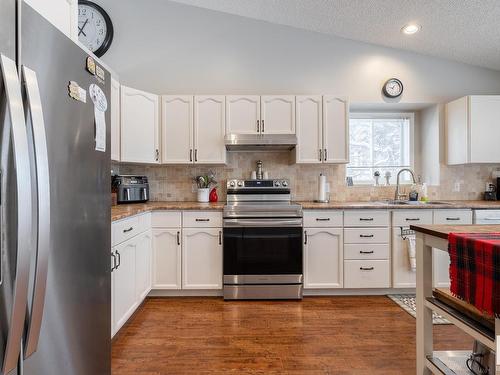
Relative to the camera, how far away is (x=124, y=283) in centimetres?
212

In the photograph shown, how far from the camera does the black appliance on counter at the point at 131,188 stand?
2840 mm

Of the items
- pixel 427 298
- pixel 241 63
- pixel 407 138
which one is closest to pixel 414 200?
pixel 407 138

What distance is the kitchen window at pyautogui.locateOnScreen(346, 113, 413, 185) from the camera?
11.9 ft

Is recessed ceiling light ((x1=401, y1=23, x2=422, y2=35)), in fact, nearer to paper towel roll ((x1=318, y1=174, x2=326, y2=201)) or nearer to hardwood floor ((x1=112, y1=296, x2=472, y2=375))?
paper towel roll ((x1=318, y1=174, x2=326, y2=201))

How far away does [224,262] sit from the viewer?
2779 mm

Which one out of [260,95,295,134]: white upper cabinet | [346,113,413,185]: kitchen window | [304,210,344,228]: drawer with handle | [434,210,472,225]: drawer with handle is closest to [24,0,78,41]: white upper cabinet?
[260,95,295,134]: white upper cabinet

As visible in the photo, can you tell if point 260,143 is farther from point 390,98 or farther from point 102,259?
point 102,259

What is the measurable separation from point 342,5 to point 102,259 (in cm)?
295

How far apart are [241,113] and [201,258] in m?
1.53

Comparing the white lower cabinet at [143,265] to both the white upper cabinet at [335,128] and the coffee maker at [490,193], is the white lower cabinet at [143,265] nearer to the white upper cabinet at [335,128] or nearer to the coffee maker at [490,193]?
the white upper cabinet at [335,128]

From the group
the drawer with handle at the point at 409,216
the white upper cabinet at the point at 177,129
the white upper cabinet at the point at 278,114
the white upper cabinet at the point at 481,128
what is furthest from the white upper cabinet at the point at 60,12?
the white upper cabinet at the point at 481,128

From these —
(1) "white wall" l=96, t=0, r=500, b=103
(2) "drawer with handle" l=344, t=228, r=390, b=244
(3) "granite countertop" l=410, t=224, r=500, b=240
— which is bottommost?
(2) "drawer with handle" l=344, t=228, r=390, b=244

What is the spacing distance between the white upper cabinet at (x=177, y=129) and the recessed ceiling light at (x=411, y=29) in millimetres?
2282

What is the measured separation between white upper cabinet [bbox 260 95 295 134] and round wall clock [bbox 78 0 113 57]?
1.87m
